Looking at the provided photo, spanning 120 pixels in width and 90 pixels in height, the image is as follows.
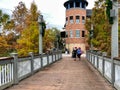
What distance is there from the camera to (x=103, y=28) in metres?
27.6

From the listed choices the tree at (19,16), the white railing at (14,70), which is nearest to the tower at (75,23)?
the tree at (19,16)

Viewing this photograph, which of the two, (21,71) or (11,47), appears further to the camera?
(11,47)

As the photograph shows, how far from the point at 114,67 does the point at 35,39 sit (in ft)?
60.0

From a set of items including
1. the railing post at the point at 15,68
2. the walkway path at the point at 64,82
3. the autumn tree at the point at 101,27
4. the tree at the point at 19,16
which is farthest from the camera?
the tree at the point at 19,16

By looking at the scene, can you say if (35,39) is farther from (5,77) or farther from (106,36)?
(5,77)

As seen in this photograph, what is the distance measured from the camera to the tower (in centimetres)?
6844

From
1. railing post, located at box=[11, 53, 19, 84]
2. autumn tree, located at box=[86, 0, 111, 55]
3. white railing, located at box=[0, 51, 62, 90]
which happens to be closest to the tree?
autumn tree, located at box=[86, 0, 111, 55]

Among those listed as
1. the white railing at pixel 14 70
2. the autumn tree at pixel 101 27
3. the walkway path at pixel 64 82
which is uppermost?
the autumn tree at pixel 101 27

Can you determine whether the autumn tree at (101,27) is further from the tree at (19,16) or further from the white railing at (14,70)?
the tree at (19,16)

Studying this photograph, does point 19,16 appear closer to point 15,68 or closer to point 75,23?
point 75,23

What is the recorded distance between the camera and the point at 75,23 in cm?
6825

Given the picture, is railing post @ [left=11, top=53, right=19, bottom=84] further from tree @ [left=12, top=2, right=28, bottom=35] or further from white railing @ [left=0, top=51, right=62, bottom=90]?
tree @ [left=12, top=2, right=28, bottom=35]

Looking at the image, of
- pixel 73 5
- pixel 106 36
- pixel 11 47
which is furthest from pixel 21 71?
pixel 73 5

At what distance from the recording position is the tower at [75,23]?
68.4 meters
